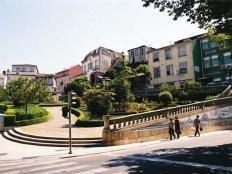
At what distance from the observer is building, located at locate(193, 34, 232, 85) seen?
53.7 meters

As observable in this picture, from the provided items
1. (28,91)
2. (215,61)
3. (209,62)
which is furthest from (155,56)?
(28,91)

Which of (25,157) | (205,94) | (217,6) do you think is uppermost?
(217,6)

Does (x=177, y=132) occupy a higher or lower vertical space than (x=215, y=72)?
lower

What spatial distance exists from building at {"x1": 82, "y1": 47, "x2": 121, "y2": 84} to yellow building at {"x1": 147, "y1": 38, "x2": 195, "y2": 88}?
67.4ft

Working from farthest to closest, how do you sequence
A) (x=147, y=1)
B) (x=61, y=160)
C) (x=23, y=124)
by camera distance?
(x=23, y=124), (x=61, y=160), (x=147, y=1)

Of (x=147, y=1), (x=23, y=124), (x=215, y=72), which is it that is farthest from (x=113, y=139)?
(x=215, y=72)

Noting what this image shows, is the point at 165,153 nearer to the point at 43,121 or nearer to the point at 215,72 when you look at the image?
the point at 43,121

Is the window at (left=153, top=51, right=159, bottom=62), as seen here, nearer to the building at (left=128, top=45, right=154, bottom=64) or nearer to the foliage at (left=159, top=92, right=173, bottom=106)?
the building at (left=128, top=45, right=154, bottom=64)

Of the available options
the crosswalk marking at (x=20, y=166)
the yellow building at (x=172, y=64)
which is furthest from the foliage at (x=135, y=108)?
the crosswalk marking at (x=20, y=166)

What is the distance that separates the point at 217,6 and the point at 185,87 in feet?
108

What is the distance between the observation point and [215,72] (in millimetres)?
54938

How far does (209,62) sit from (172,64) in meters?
6.49

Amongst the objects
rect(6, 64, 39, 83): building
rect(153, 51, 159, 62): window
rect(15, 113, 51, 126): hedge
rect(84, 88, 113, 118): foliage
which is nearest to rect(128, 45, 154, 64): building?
rect(153, 51, 159, 62): window

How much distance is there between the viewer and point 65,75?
334 feet
